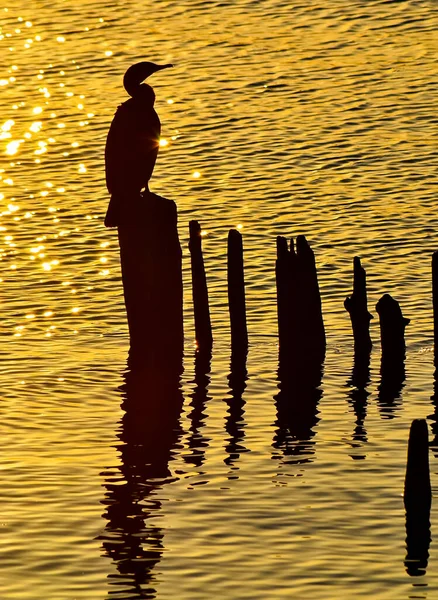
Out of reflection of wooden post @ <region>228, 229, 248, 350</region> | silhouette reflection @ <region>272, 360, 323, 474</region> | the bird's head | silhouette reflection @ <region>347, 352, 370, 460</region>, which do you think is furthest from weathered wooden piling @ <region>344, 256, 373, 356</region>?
the bird's head

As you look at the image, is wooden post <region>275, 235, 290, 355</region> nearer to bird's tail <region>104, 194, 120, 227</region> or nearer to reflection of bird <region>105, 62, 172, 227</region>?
reflection of bird <region>105, 62, 172, 227</region>

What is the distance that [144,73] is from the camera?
28922 mm

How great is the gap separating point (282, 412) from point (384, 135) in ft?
62.0

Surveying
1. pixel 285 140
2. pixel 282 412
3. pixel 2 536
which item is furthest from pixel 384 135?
pixel 2 536

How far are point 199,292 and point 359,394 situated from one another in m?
3.11

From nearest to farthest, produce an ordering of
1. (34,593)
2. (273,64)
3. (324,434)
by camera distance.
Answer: (34,593) < (324,434) < (273,64)

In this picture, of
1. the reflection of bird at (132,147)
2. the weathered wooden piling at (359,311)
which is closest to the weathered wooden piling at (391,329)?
the weathered wooden piling at (359,311)

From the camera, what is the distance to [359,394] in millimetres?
28641

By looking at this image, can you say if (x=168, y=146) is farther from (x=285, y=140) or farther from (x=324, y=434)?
(x=324, y=434)

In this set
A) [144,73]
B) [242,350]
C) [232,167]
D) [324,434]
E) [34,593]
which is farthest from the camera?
[232,167]

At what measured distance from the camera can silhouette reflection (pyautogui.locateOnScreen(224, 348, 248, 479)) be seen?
84.2ft

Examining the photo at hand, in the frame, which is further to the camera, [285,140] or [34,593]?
[285,140]

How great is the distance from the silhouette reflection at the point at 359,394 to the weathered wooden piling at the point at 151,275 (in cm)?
254

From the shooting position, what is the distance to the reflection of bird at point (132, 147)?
93.6ft
